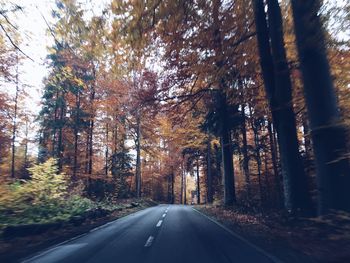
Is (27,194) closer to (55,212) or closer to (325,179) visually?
(55,212)

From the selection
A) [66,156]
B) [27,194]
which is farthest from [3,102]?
[27,194]

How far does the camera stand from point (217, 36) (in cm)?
1187

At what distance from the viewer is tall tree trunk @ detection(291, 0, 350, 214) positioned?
745 cm

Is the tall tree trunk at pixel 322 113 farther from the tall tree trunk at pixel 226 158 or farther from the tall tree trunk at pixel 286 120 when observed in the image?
the tall tree trunk at pixel 226 158

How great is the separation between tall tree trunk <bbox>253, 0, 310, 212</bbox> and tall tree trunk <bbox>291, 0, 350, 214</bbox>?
2.21m

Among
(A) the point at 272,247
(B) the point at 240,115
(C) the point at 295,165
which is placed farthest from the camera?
(B) the point at 240,115

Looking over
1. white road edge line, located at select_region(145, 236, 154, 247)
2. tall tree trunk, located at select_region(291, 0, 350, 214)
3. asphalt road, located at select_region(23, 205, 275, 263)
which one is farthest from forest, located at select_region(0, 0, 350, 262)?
white road edge line, located at select_region(145, 236, 154, 247)

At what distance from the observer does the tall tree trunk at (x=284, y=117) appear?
10.6 m

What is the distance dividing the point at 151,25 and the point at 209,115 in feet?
38.5

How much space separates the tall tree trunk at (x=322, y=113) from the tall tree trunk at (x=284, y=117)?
87.1 inches

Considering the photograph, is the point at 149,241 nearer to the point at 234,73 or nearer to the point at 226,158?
the point at 234,73

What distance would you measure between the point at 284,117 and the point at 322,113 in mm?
3348

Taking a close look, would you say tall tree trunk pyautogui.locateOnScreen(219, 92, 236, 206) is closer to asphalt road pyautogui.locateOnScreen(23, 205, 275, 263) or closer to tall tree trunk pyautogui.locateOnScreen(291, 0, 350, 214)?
asphalt road pyautogui.locateOnScreen(23, 205, 275, 263)

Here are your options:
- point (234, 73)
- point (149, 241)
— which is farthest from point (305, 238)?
point (234, 73)
